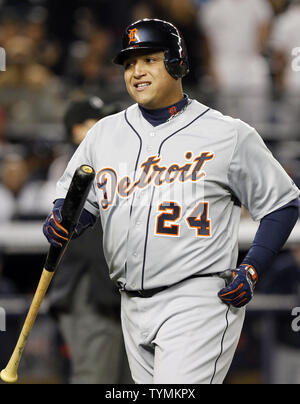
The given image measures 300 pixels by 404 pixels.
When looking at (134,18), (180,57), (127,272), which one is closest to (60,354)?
(127,272)

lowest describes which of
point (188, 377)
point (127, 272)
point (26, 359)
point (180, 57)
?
point (26, 359)

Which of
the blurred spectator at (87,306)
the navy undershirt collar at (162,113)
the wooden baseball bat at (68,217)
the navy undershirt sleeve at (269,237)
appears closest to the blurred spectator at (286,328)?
Result: the blurred spectator at (87,306)

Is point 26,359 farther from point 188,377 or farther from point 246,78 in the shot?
point 246,78

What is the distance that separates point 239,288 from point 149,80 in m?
0.73

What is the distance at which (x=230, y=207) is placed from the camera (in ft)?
8.32

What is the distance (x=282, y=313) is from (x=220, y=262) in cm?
196

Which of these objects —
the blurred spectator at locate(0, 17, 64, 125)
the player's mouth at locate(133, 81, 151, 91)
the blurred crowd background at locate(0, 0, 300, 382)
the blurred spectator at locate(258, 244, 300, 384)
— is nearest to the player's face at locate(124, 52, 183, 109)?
the player's mouth at locate(133, 81, 151, 91)

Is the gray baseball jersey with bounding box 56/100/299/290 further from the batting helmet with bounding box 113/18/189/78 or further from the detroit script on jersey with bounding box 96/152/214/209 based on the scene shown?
the batting helmet with bounding box 113/18/189/78

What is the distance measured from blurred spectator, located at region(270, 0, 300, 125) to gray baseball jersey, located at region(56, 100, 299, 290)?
12.4 feet

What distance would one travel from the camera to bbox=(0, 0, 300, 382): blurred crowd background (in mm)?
5992

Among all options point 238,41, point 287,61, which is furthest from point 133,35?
point 238,41

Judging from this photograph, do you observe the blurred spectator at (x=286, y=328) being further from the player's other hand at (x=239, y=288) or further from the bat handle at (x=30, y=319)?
the bat handle at (x=30, y=319)

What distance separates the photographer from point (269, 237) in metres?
2.48

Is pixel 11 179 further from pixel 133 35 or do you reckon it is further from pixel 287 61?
pixel 133 35
